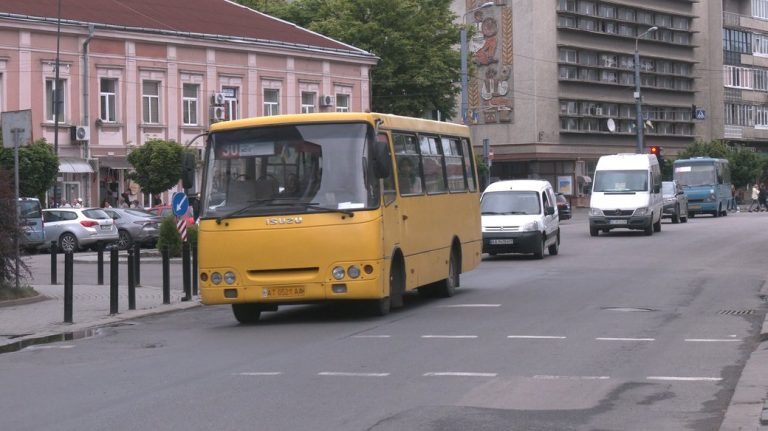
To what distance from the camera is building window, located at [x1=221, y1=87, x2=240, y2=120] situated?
56.4 meters

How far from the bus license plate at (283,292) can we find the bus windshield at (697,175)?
52320 mm

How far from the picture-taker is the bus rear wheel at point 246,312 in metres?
17.6

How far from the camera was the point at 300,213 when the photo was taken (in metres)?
16.5

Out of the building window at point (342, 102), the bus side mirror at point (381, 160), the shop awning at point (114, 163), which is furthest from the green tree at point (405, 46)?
the bus side mirror at point (381, 160)

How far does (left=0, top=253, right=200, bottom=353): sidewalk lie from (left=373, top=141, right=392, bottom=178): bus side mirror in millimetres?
4543

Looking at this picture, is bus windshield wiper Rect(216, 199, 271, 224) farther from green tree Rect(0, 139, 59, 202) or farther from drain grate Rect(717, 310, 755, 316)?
green tree Rect(0, 139, 59, 202)

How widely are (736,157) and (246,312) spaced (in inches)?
3051

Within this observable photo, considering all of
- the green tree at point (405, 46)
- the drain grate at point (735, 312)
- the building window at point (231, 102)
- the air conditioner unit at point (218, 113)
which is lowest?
the drain grate at point (735, 312)

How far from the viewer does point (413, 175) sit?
1867 centimetres

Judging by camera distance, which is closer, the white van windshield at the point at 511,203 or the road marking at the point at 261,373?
the road marking at the point at 261,373

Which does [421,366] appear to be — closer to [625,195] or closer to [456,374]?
[456,374]

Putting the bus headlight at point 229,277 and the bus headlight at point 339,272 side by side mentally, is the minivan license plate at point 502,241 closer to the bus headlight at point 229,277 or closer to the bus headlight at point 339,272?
the bus headlight at point 339,272

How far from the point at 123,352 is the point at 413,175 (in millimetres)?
5715

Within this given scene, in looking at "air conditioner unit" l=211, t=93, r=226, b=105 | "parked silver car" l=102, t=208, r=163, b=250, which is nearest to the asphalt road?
"parked silver car" l=102, t=208, r=163, b=250
